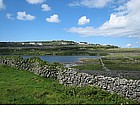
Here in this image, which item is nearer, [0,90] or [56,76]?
[0,90]

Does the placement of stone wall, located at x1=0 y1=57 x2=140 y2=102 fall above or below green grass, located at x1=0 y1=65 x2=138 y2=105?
above

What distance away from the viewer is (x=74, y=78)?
771 centimetres

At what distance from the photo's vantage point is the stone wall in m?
6.93

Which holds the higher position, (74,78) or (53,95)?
(74,78)

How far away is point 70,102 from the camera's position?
6.65 meters

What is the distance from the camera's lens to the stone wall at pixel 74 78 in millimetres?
6930

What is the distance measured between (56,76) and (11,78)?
1.17 meters

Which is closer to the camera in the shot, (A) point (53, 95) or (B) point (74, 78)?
(A) point (53, 95)

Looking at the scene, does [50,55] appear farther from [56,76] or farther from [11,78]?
[11,78]

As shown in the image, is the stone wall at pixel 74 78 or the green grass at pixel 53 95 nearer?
the green grass at pixel 53 95

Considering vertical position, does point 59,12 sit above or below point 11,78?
above
